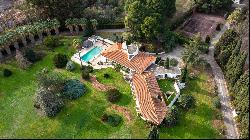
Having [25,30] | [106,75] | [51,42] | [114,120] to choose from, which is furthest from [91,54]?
[114,120]

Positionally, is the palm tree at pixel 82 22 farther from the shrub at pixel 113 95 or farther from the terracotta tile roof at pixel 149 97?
the shrub at pixel 113 95

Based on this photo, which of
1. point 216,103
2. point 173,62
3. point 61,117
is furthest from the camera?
point 173,62

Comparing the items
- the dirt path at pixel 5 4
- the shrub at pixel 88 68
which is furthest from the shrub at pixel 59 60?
the dirt path at pixel 5 4

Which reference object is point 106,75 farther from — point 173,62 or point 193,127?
point 193,127

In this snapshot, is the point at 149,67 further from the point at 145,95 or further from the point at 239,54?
the point at 239,54

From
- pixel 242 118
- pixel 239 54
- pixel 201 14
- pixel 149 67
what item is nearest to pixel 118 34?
pixel 149 67

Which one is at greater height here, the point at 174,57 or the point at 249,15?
the point at 249,15

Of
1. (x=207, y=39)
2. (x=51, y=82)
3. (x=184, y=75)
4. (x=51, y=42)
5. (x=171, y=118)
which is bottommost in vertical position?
(x=171, y=118)
